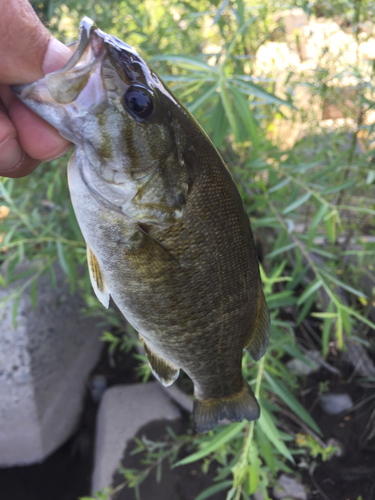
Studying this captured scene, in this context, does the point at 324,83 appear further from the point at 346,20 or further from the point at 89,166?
→ the point at 89,166

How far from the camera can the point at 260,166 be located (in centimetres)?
115

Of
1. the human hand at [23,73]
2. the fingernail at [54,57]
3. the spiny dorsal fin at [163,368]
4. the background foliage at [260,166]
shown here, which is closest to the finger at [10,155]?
the human hand at [23,73]

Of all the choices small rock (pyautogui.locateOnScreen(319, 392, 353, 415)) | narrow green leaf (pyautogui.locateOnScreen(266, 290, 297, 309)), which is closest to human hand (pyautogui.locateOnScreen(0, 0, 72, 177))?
narrow green leaf (pyautogui.locateOnScreen(266, 290, 297, 309))

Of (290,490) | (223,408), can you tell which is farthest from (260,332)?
(290,490)

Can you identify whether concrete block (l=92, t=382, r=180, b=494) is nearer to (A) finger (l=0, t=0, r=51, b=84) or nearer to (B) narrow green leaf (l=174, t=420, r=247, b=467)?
(B) narrow green leaf (l=174, t=420, r=247, b=467)

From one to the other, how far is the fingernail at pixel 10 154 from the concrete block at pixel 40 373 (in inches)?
43.6

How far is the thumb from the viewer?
451 millimetres

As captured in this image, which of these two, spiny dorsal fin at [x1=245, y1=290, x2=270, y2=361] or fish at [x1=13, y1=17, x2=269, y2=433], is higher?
fish at [x1=13, y1=17, x2=269, y2=433]

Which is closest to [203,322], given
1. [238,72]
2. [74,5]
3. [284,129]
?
[238,72]

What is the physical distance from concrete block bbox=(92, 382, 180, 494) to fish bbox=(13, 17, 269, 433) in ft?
3.75

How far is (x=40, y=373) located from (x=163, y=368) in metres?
1.25

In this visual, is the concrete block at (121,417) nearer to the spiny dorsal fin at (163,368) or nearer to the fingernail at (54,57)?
the spiny dorsal fin at (163,368)

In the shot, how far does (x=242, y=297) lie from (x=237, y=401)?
274mm

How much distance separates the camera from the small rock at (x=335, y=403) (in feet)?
5.09
